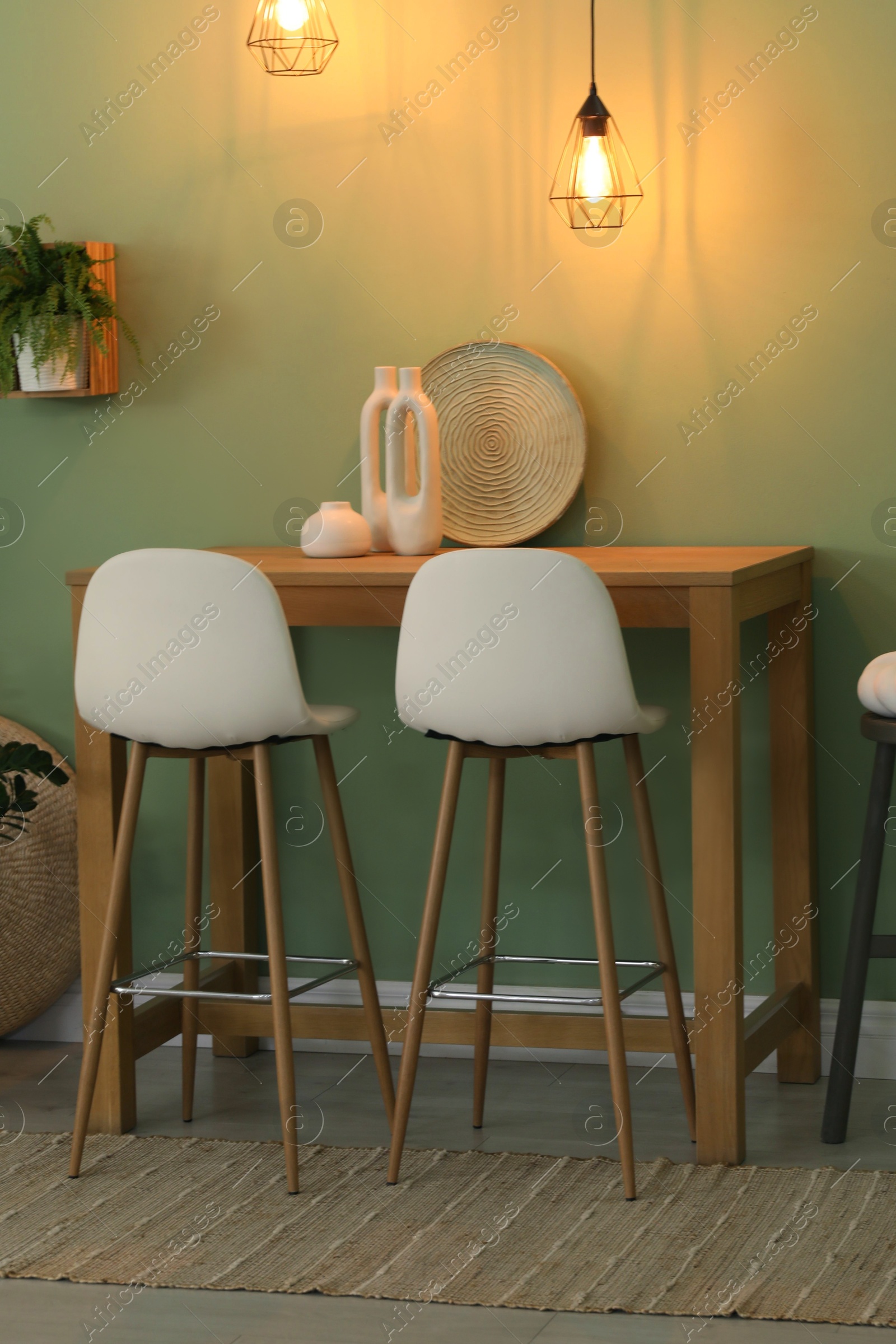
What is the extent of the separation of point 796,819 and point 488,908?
2.01 feet

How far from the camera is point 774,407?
9.57 feet

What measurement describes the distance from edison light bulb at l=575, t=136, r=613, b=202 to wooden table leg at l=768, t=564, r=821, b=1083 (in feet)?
2.63

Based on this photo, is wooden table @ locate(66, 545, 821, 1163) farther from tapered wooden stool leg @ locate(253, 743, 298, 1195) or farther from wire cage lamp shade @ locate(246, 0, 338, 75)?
wire cage lamp shade @ locate(246, 0, 338, 75)

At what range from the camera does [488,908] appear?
275 centimetres

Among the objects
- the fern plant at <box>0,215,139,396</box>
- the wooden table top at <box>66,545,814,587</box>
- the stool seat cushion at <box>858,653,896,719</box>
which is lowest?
the stool seat cushion at <box>858,653,896,719</box>

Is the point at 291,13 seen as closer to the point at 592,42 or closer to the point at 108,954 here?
the point at 592,42

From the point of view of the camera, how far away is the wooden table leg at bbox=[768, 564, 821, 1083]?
2873 millimetres

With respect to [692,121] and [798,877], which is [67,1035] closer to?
Answer: [798,877]

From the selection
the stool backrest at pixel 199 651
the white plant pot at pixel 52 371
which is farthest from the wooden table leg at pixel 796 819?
the white plant pot at pixel 52 371

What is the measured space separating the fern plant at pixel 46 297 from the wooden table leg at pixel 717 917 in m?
1.44

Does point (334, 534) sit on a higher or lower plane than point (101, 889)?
higher

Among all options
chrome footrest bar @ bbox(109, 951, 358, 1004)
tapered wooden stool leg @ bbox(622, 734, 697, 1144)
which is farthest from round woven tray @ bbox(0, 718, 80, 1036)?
tapered wooden stool leg @ bbox(622, 734, 697, 1144)

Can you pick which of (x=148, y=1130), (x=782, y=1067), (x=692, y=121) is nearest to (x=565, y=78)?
(x=692, y=121)

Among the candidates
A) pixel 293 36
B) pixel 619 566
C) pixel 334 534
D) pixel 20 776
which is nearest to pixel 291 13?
Result: pixel 293 36
